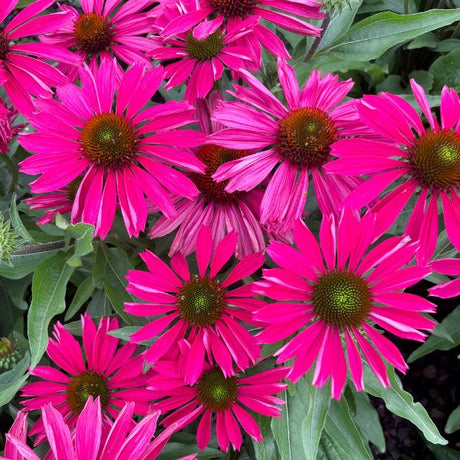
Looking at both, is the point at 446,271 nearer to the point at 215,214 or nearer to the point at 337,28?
the point at 215,214

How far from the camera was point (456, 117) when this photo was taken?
3.28ft

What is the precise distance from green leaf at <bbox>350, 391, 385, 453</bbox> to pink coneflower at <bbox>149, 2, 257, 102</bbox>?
0.82m

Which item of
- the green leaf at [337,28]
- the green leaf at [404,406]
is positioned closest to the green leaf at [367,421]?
the green leaf at [404,406]

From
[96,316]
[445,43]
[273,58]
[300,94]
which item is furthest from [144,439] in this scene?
[445,43]

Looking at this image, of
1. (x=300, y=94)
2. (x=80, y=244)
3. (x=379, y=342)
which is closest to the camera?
(x=379, y=342)

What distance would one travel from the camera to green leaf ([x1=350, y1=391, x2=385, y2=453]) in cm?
139

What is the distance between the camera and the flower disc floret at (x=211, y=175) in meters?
1.10

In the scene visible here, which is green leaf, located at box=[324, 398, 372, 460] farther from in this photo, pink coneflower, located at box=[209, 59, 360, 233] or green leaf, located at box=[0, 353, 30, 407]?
green leaf, located at box=[0, 353, 30, 407]

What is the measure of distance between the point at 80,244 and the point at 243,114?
1.22 feet

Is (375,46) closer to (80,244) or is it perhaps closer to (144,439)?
(80,244)

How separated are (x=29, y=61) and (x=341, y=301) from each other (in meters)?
0.80

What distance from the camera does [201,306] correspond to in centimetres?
104

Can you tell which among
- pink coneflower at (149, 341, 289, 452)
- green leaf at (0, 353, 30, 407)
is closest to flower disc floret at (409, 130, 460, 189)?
pink coneflower at (149, 341, 289, 452)

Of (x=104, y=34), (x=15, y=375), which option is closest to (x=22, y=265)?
(x=15, y=375)
